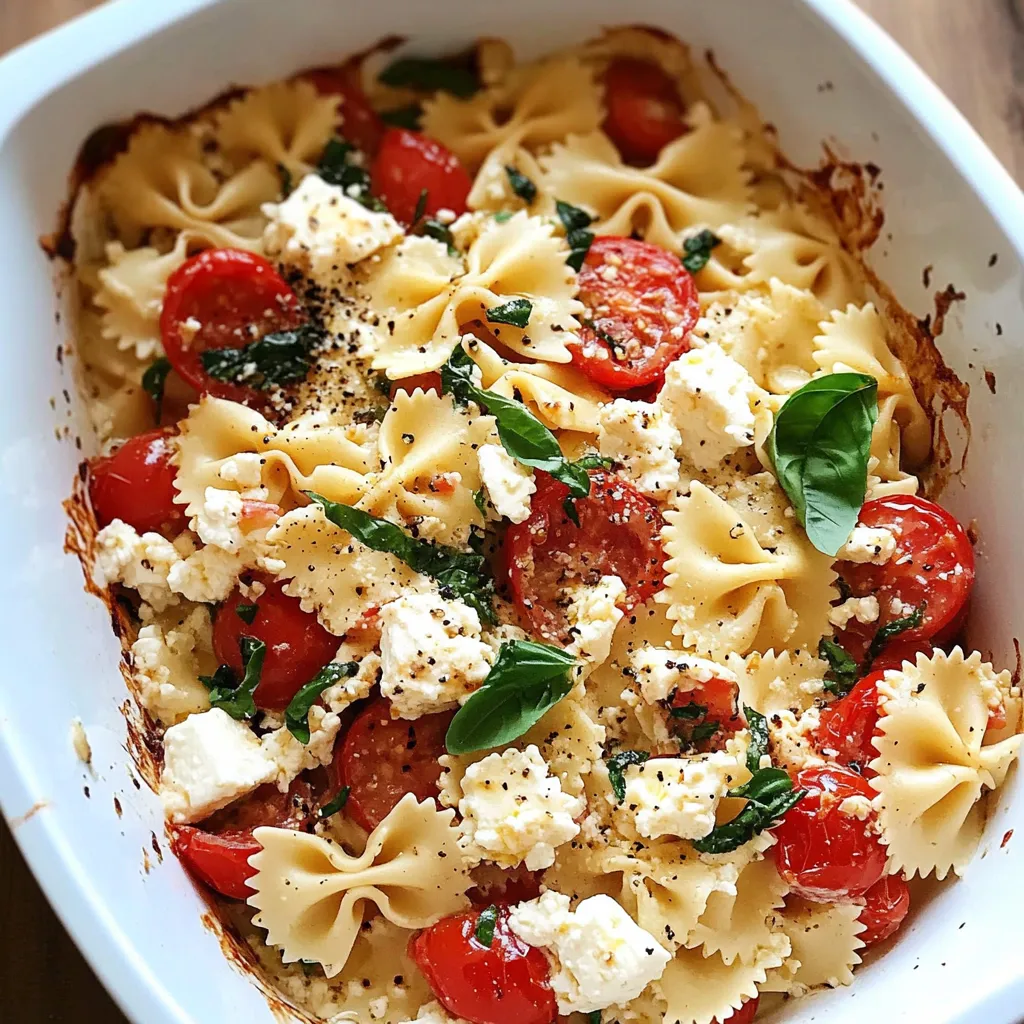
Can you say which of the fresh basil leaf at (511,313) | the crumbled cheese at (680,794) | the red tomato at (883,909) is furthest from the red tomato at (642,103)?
the red tomato at (883,909)

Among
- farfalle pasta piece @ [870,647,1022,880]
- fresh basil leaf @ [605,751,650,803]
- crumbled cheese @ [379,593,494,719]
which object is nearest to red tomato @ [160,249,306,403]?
crumbled cheese @ [379,593,494,719]

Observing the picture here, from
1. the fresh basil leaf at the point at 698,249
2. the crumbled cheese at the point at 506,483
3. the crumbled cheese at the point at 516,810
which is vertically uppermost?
the fresh basil leaf at the point at 698,249

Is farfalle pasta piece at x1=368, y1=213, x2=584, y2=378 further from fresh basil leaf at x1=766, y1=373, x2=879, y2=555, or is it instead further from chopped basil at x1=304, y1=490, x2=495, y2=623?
fresh basil leaf at x1=766, y1=373, x2=879, y2=555

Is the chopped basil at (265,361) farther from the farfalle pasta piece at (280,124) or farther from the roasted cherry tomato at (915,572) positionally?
the roasted cherry tomato at (915,572)

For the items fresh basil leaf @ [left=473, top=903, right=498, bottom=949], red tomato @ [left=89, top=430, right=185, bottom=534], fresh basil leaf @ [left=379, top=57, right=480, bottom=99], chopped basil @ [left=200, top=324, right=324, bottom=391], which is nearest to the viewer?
fresh basil leaf @ [left=473, top=903, right=498, bottom=949]

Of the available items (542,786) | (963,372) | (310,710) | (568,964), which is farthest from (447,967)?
(963,372)

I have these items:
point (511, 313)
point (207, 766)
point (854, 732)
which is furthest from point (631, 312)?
point (207, 766)

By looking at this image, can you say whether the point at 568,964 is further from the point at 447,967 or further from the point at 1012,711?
the point at 1012,711
